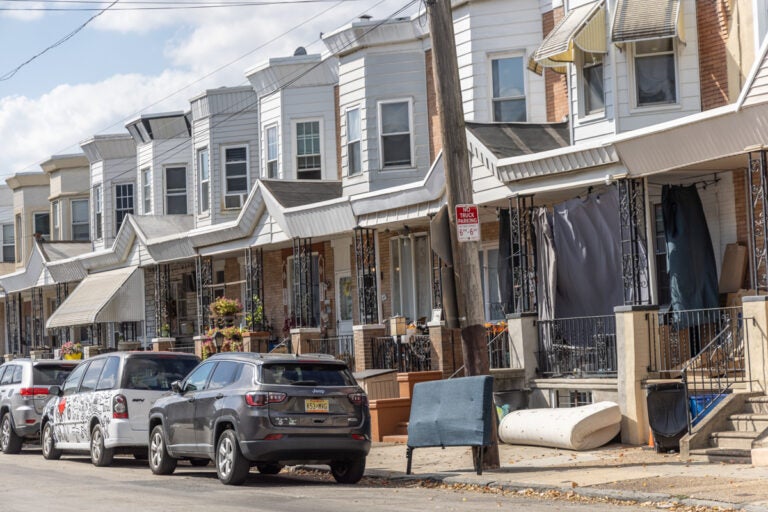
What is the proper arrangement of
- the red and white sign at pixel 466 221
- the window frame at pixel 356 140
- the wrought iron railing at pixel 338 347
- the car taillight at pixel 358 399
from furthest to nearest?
the window frame at pixel 356 140
the wrought iron railing at pixel 338 347
the red and white sign at pixel 466 221
the car taillight at pixel 358 399

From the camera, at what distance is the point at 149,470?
722 inches

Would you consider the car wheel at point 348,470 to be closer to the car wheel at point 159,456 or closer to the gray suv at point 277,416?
the gray suv at point 277,416

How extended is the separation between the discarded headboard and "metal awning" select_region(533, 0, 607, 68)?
24.6 ft

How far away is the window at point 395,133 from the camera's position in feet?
88.4

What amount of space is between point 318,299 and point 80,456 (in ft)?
30.1

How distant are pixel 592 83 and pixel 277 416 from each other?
9891 millimetres

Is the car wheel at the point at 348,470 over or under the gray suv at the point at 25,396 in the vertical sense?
under

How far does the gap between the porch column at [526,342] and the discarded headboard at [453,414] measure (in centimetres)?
381

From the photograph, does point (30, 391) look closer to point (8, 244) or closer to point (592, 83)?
point (592, 83)

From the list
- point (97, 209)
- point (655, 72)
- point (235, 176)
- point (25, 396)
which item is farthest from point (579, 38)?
point (97, 209)

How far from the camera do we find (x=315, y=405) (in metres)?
15.2

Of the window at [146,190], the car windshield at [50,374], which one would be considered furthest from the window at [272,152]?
the car windshield at [50,374]

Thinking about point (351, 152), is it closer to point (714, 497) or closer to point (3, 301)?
point (714, 497)

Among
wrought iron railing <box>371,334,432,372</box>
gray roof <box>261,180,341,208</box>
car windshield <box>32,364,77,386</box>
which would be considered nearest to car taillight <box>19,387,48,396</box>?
car windshield <box>32,364,77,386</box>
